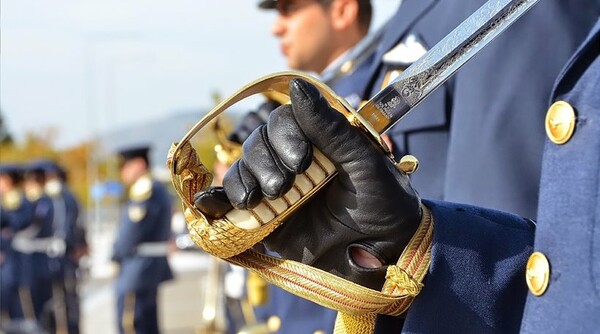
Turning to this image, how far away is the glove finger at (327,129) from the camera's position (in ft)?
3.43

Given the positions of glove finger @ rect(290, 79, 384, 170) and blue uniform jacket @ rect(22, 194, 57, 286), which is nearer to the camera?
glove finger @ rect(290, 79, 384, 170)

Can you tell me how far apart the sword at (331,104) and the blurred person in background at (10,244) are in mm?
9215

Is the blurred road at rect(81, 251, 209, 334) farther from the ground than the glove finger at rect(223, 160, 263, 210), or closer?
closer

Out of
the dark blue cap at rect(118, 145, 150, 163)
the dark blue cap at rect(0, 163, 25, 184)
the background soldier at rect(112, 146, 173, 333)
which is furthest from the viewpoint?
the dark blue cap at rect(0, 163, 25, 184)

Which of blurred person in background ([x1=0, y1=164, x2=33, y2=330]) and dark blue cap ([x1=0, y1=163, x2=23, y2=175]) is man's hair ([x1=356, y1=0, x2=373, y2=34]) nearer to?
blurred person in background ([x1=0, y1=164, x2=33, y2=330])

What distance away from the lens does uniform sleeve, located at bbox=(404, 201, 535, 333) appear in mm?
1155

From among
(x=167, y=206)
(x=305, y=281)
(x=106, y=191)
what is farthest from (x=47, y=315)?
(x=106, y=191)

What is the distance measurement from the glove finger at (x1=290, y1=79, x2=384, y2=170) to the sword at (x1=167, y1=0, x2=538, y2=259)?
0.02 meters

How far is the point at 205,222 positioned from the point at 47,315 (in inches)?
387

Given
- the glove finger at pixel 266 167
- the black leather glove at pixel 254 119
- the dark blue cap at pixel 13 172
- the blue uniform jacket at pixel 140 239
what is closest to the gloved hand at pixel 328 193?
the glove finger at pixel 266 167

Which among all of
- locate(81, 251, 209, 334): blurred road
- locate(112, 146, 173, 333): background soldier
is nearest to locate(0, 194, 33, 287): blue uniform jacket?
locate(81, 251, 209, 334): blurred road

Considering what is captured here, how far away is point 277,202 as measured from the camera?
1075 mm

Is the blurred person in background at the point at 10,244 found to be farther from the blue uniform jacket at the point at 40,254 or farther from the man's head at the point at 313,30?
the man's head at the point at 313,30

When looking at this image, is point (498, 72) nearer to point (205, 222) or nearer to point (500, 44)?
point (500, 44)
